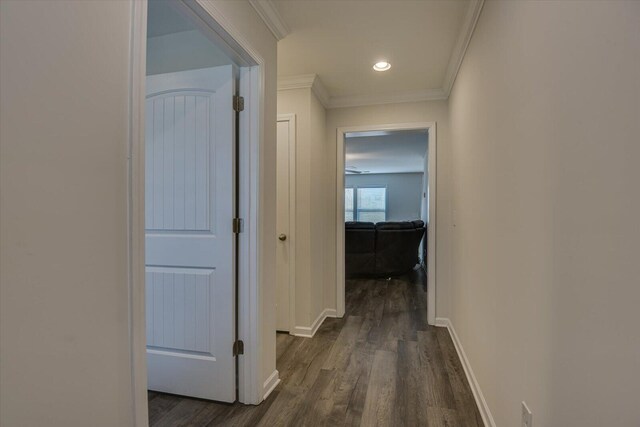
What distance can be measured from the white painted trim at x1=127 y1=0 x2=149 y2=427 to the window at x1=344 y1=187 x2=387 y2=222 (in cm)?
986

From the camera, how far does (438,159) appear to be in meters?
3.23

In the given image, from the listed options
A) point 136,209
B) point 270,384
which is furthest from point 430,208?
point 136,209

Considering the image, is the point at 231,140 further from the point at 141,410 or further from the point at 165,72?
the point at 141,410

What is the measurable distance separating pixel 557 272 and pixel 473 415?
1.23 m

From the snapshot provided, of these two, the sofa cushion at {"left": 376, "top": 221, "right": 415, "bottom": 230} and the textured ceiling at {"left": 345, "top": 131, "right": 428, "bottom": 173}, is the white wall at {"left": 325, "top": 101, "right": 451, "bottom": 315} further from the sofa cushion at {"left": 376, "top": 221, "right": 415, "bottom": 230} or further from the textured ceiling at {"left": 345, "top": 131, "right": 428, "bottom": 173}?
the sofa cushion at {"left": 376, "top": 221, "right": 415, "bottom": 230}

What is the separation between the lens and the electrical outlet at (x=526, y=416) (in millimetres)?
1161

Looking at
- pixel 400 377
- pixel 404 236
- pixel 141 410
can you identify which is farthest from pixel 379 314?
pixel 141 410

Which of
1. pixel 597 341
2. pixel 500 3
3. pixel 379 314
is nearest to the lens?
pixel 597 341

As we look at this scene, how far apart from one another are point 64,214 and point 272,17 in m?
1.68

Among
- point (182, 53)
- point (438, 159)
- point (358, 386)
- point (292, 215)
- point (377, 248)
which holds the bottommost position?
point (358, 386)

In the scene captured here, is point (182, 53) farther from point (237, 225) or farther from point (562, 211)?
point (562, 211)

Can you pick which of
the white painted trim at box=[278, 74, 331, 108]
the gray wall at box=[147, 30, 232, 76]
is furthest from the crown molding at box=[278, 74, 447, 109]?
the gray wall at box=[147, 30, 232, 76]

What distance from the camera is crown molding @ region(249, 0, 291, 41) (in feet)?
5.97

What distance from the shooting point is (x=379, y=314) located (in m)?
3.52
